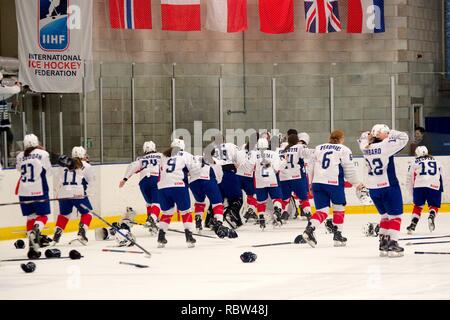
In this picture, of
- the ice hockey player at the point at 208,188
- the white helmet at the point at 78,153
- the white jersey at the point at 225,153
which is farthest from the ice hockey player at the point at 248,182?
the white helmet at the point at 78,153

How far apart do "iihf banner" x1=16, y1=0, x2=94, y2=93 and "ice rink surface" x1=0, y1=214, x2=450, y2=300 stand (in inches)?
240

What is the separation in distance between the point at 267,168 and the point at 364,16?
6974mm

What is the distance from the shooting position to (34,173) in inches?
520

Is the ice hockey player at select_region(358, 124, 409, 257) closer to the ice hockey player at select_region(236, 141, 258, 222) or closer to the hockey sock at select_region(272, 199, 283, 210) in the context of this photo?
the hockey sock at select_region(272, 199, 283, 210)

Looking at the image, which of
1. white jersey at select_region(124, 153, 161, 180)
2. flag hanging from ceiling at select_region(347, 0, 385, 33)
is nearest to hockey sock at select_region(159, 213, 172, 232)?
white jersey at select_region(124, 153, 161, 180)

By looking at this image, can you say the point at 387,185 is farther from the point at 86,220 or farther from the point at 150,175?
the point at 150,175

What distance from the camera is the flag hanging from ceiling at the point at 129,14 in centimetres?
2066

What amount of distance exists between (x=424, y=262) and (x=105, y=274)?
3222mm

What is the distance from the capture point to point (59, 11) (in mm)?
20031

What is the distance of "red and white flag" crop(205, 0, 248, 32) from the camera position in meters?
21.1

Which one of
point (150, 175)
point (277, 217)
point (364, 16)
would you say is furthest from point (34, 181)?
point (364, 16)

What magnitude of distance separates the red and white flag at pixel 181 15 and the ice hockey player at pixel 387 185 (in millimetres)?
10049

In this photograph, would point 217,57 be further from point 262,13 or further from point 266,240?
point 266,240
